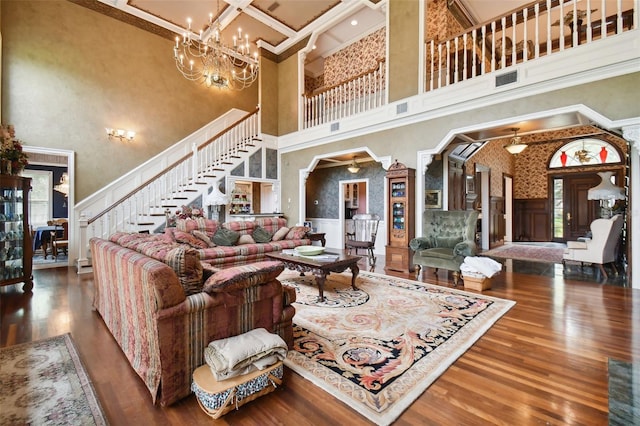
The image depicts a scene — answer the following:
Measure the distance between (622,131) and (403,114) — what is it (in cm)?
329

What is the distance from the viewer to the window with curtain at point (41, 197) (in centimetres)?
888

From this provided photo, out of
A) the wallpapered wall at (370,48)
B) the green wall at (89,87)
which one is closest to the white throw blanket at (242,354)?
the wallpapered wall at (370,48)

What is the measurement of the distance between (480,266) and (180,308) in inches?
160

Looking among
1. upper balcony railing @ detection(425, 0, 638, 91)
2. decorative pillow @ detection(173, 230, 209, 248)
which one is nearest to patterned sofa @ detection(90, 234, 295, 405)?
decorative pillow @ detection(173, 230, 209, 248)

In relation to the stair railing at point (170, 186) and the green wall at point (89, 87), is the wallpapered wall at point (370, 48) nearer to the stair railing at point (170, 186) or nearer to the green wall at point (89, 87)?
the stair railing at point (170, 186)

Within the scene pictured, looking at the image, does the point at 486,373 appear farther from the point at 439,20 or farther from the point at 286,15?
the point at 286,15

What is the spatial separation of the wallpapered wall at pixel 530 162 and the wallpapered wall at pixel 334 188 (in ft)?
11.4

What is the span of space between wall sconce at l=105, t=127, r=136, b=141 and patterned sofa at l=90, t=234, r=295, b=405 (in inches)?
249

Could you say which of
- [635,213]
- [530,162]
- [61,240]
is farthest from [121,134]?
[530,162]

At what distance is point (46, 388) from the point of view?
6.35ft

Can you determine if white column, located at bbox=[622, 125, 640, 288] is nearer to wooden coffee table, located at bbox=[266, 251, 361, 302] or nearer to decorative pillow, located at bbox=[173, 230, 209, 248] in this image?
wooden coffee table, located at bbox=[266, 251, 361, 302]

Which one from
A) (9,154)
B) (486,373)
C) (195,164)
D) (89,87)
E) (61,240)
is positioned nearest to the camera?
(486,373)

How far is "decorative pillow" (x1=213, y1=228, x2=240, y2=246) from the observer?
5707 mm

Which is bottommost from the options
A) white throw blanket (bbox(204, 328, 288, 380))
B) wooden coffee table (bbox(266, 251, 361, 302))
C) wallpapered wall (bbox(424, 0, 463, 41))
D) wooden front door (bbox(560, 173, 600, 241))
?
white throw blanket (bbox(204, 328, 288, 380))
